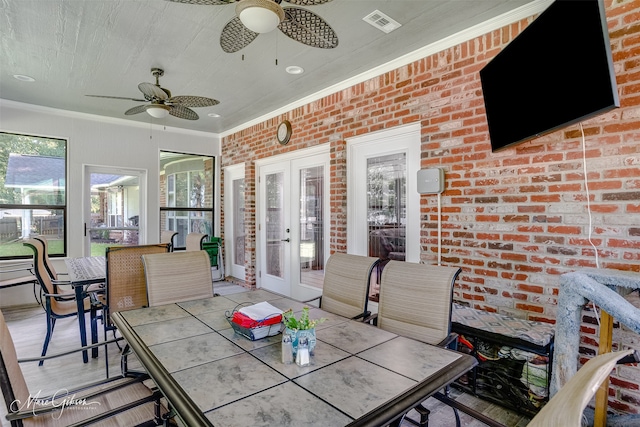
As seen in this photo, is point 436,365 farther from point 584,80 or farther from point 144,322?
point 584,80

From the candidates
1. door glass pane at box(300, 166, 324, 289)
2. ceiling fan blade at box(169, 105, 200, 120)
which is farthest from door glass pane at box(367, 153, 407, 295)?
ceiling fan blade at box(169, 105, 200, 120)

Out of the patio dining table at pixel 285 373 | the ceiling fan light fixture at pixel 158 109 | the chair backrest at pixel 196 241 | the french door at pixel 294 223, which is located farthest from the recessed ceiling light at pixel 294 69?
the patio dining table at pixel 285 373

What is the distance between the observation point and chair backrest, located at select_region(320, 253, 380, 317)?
7.43ft

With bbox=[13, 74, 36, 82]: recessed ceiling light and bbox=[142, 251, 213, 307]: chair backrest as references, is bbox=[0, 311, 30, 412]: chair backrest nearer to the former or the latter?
bbox=[142, 251, 213, 307]: chair backrest

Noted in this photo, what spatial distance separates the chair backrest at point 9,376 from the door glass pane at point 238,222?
15.4 feet

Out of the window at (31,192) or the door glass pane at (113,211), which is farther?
the door glass pane at (113,211)

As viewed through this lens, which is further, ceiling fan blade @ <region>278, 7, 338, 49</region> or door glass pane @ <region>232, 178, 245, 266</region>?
door glass pane @ <region>232, 178, 245, 266</region>

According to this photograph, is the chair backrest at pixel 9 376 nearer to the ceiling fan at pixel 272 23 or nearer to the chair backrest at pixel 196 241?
the ceiling fan at pixel 272 23

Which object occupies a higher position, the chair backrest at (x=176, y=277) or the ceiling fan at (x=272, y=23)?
the ceiling fan at (x=272, y=23)

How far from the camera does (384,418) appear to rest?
98 cm

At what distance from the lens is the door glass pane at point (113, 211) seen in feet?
17.3

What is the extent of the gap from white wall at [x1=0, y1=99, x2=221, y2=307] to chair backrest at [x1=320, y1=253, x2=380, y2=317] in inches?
171

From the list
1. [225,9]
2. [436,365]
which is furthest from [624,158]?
[225,9]

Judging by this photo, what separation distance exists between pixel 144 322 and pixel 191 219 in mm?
4712
